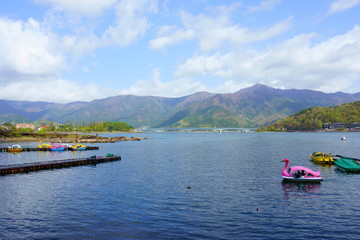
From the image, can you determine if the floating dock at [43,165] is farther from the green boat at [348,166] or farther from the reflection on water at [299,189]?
the green boat at [348,166]

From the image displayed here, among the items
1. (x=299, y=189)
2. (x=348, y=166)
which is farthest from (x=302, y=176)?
(x=348, y=166)

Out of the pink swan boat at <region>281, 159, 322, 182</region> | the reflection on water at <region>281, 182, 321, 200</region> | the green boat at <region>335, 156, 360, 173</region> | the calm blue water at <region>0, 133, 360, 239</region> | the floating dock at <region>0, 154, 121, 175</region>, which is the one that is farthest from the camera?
the floating dock at <region>0, 154, 121, 175</region>

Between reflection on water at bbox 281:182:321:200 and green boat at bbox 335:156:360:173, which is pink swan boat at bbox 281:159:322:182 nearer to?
reflection on water at bbox 281:182:321:200

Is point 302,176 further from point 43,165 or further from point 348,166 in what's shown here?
point 43,165

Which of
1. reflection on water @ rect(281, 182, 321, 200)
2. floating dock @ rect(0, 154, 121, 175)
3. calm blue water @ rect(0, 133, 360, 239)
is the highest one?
floating dock @ rect(0, 154, 121, 175)

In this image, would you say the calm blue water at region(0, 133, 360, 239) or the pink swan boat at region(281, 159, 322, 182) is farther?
the pink swan boat at region(281, 159, 322, 182)

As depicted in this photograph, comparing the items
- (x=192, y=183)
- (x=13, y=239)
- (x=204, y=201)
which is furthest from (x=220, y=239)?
(x=192, y=183)

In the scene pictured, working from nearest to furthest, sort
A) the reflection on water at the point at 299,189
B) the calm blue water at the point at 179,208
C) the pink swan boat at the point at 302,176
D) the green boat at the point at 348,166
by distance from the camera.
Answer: the calm blue water at the point at 179,208 → the reflection on water at the point at 299,189 → the pink swan boat at the point at 302,176 → the green boat at the point at 348,166

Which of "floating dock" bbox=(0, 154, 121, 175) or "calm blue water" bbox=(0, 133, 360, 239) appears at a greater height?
"floating dock" bbox=(0, 154, 121, 175)

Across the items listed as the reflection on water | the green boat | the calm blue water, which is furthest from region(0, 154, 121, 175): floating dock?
the green boat

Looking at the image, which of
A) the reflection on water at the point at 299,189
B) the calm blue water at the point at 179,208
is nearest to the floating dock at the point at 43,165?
the calm blue water at the point at 179,208

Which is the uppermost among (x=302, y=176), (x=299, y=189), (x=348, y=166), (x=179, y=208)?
(x=302, y=176)

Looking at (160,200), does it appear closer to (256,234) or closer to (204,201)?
(204,201)

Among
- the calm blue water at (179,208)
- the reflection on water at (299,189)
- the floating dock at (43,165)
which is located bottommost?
the reflection on water at (299,189)
